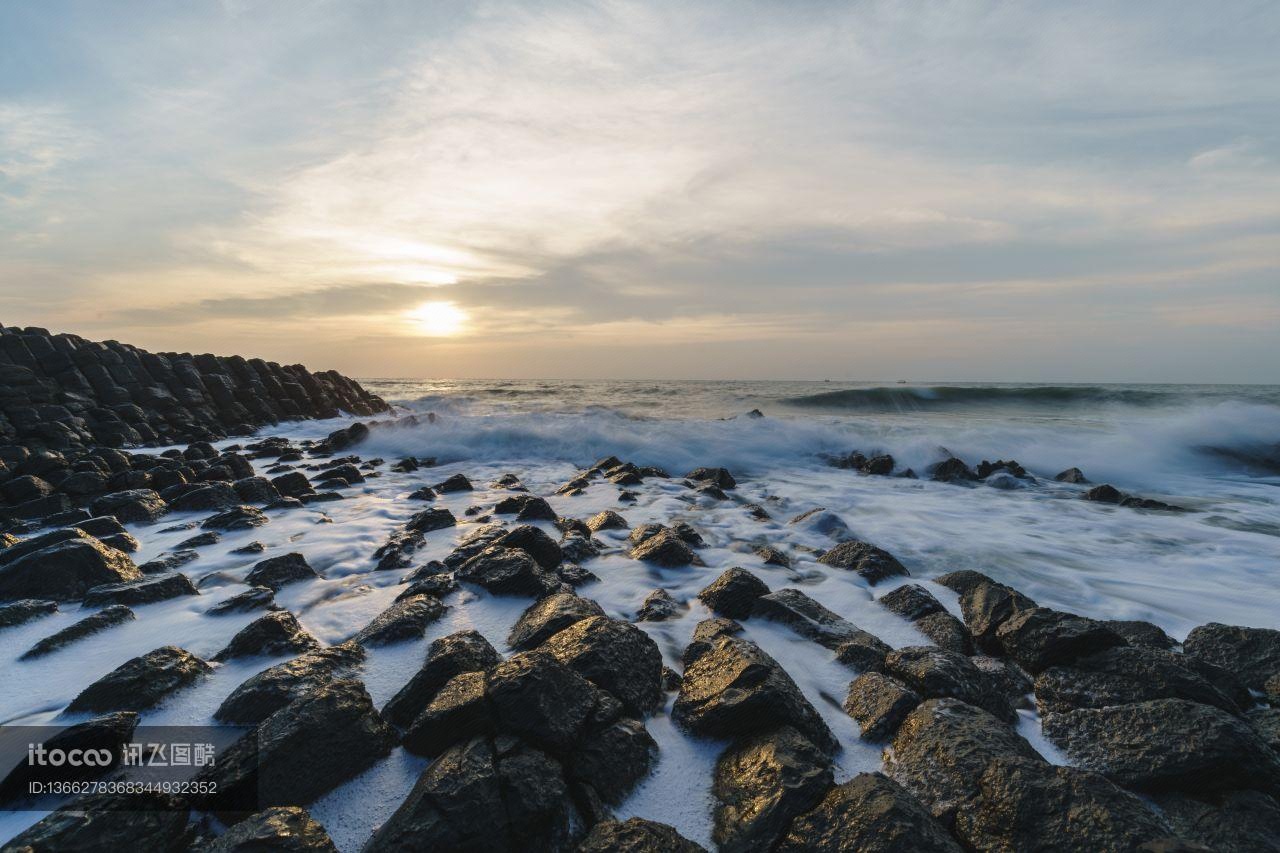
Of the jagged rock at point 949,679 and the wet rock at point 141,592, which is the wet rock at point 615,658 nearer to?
the jagged rock at point 949,679

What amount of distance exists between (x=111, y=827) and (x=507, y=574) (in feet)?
7.61

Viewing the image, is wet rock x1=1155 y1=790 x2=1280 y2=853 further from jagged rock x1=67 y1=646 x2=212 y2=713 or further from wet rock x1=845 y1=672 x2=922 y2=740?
jagged rock x1=67 y1=646 x2=212 y2=713

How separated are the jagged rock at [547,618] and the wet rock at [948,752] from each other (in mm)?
1690

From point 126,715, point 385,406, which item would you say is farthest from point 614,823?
point 385,406

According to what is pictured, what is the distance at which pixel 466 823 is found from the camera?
5.91 ft

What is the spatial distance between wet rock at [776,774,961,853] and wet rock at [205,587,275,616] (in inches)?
143

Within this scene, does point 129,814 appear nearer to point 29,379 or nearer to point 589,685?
point 589,685

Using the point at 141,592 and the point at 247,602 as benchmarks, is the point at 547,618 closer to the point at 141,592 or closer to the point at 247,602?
the point at 247,602

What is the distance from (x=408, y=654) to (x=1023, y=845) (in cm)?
290

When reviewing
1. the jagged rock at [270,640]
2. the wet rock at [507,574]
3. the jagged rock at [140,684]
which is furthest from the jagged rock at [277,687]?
the wet rock at [507,574]

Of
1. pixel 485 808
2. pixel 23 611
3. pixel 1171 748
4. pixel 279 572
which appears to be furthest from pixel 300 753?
pixel 1171 748

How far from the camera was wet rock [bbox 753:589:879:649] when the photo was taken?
133 inches

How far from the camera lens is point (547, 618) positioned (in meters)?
3.22

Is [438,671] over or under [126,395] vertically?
under
